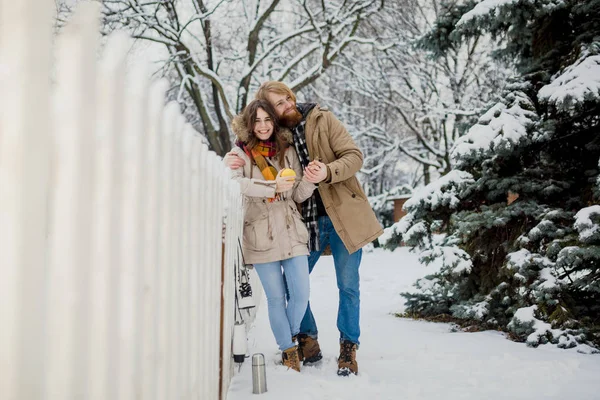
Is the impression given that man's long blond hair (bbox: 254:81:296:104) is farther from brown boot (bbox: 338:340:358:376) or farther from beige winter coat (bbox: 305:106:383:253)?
brown boot (bbox: 338:340:358:376)

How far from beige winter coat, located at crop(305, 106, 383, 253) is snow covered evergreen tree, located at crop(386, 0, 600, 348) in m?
1.64

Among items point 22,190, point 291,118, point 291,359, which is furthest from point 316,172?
point 22,190

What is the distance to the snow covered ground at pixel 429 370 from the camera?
301 centimetres

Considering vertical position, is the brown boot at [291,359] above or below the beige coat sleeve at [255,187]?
below

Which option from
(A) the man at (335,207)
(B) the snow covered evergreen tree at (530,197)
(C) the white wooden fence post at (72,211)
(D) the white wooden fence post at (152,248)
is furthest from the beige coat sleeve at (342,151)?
(C) the white wooden fence post at (72,211)

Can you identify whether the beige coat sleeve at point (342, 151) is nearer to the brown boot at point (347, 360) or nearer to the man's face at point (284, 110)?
the man's face at point (284, 110)

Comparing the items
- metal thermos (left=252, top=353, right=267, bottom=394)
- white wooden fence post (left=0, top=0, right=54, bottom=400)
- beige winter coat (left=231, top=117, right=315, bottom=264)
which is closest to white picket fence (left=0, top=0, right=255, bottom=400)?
white wooden fence post (left=0, top=0, right=54, bottom=400)

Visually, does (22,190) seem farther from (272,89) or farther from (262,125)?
(272,89)

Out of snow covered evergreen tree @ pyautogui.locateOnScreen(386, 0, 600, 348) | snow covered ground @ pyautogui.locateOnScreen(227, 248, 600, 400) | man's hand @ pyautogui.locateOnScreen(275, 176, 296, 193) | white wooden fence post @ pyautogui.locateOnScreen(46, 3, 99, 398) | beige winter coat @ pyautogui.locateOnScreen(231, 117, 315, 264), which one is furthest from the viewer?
snow covered evergreen tree @ pyautogui.locateOnScreen(386, 0, 600, 348)

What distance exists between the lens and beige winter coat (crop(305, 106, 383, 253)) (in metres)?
3.39

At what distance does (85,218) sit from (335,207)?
260 centimetres

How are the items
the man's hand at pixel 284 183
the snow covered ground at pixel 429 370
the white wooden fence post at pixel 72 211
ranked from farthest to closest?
the man's hand at pixel 284 183 < the snow covered ground at pixel 429 370 < the white wooden fence post at pixel 72 211

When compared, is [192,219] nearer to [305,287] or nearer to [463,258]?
[305,287]

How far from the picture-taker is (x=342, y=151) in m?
3.53
